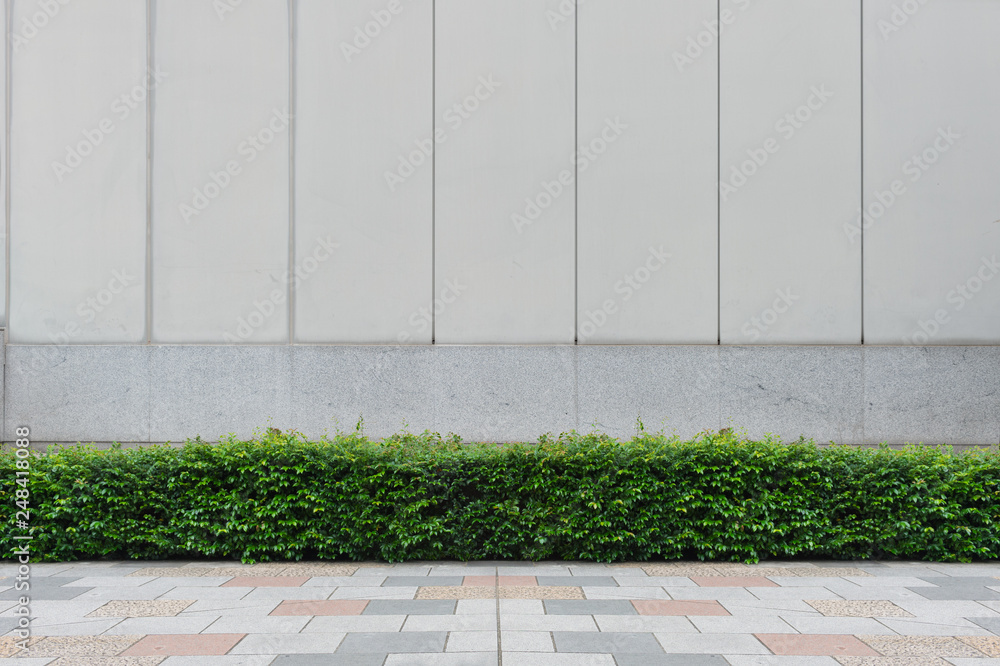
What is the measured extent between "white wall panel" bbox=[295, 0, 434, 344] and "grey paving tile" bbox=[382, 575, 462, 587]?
3902 millimetres

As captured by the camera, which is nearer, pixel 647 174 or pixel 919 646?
pixel 919 646

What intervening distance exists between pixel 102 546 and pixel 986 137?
39.5 ft

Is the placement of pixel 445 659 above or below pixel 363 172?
below

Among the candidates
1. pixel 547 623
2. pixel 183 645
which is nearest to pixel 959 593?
pixel 547 623

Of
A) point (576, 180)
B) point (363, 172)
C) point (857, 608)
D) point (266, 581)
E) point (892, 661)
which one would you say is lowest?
point (266, 581)

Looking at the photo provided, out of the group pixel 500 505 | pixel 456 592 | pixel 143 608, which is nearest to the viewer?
pixel 143 608

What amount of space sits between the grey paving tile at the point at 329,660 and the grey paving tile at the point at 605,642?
1.14m

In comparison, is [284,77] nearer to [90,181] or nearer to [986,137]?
[90,181]

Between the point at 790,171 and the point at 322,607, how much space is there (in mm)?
8122

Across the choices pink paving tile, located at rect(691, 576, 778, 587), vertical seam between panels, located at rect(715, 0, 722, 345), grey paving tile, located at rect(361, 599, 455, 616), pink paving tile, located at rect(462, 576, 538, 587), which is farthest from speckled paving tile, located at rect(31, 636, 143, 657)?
vertical seam between panels, located at rect(715, 0, 722, 345)

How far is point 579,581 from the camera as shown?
19.2ft

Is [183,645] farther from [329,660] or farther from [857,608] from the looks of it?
[857,608]

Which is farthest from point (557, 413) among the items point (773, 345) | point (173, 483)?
point (173, 483)

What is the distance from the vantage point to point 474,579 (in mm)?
5875
